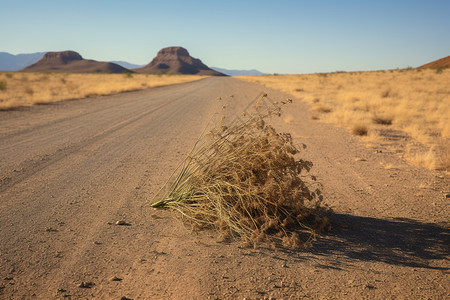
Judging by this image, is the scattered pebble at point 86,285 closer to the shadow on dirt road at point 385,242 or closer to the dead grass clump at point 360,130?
the shadow on dirt road at point 385,242

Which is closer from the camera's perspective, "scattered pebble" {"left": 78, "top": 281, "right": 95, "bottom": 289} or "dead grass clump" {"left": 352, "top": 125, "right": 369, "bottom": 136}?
"scattered pebble" {"left": 78, "top": 281, "right": 95, "bottom": 289}

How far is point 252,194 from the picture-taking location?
11.9 feet

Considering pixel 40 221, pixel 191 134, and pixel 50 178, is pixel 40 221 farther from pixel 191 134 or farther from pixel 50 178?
pixel 191 134

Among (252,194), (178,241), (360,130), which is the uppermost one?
(252,194)

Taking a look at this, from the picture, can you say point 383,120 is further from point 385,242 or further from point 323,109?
point 385,242

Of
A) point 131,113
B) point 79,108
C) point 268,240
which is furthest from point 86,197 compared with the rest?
point 79,108

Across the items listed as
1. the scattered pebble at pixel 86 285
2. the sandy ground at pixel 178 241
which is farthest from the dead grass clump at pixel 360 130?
the scattered pebble at pixel 86 285

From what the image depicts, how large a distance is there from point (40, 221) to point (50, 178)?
1749 millimetres

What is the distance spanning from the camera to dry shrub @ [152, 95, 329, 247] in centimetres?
357

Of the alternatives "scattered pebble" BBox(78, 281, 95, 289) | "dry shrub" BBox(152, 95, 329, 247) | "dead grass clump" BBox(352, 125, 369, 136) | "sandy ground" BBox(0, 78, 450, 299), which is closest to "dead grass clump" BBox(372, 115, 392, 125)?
"dead grass clump" BBox(352, 125, 369, 136)

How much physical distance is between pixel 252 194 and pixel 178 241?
951mm

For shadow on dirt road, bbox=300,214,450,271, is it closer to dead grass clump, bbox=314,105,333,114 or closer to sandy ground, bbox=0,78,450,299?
sandy ground, bbox=0,78,450,299

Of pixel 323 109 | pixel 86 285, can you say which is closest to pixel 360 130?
pixel 323 109

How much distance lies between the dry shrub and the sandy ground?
0.58 feet
